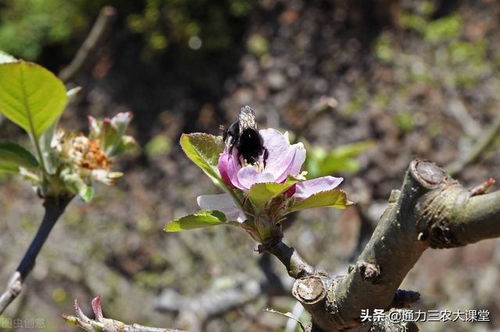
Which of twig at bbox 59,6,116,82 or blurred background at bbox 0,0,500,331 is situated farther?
blurred background at bbox 0,0,500,331

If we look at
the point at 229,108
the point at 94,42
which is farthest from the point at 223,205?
the point at 229,108

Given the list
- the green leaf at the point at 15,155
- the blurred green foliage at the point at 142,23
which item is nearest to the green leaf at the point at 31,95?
the green leaf at the point at 15,155

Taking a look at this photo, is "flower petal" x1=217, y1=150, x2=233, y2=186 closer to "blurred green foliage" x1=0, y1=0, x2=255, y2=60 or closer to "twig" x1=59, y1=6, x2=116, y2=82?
"twig" x1=59, y1=6, x2=116, y2=82

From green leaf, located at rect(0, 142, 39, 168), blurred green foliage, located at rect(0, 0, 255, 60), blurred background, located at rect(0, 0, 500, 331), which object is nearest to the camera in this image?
green leaf, located at rect(0, 142, 39, 168)

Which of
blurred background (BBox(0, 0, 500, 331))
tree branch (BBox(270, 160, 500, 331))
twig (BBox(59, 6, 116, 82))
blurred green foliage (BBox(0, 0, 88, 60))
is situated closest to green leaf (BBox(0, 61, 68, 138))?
tree branch (BBox(270, 160, 500, 331))

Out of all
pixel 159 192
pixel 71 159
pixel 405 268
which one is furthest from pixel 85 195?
pixel 159 192

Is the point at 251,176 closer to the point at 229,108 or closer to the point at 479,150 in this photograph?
the point at 479,150

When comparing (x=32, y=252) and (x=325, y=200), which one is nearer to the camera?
(x=325, y=200)
